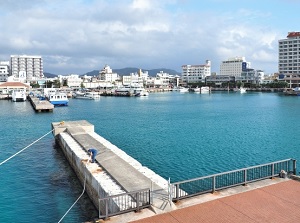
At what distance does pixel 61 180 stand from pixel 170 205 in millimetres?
9313

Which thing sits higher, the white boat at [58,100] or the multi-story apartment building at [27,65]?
the multi-story apartment building at [27,65]

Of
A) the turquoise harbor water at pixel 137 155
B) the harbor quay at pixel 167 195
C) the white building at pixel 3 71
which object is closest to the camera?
the harbor quay at pixel 167 195

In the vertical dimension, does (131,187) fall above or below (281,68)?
below

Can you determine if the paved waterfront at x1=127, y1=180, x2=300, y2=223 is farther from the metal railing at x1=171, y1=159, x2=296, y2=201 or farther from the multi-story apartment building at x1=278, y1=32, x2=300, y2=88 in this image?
the multi-story apartment building at x1=278, y1=32, x2=300, y2=88

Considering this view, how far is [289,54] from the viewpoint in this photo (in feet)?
526

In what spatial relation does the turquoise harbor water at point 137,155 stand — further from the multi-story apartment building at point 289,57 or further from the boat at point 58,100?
the multi-story apartment building at point 289,57

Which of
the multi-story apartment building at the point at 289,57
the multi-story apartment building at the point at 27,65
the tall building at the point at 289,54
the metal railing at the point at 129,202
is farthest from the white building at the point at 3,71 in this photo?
the metal railing at the point at 129,202

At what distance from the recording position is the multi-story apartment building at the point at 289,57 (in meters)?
157

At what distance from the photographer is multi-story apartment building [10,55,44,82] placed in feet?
621

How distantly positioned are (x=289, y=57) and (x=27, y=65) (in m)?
152

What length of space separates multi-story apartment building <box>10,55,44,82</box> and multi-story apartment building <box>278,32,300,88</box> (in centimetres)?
13874

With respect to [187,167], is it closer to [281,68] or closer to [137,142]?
[137,142]

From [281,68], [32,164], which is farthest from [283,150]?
[281,68]

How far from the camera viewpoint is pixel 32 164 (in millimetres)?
20422
